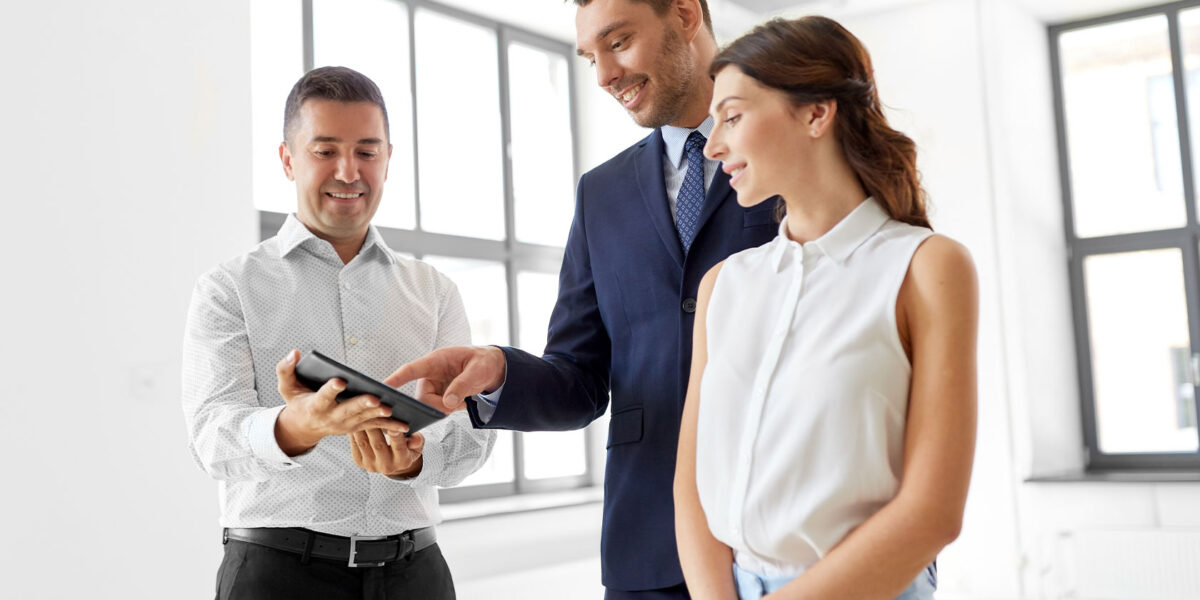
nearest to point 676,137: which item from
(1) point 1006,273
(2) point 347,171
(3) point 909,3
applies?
(2) point 347,171

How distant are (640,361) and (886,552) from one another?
1.86 feet

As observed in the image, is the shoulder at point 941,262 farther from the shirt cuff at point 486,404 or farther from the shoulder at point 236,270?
the shoulder at point 236,270

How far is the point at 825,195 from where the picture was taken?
1.36 meters

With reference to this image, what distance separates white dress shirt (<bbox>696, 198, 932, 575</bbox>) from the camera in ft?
3.95

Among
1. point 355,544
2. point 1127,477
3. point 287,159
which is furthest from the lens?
point 1127,477

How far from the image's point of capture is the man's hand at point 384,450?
1.72 metres

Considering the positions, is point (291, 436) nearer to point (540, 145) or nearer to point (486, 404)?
point (486, 404)

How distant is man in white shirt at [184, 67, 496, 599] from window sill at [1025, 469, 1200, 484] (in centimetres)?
432

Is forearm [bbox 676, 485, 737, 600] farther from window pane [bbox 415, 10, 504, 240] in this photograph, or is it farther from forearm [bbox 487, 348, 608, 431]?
window pane [bbox 415, 10, 504, 240]

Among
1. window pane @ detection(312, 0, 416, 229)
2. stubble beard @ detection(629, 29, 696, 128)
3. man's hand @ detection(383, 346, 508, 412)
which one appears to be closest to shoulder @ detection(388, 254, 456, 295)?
man's hand @ detection(383, 346, 508, 412)

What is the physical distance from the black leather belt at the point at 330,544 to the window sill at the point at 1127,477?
4.48 metres

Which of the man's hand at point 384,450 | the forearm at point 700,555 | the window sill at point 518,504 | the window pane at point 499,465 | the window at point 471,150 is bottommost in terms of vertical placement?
the window sill at point 518,504

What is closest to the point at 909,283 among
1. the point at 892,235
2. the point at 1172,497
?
the point at 892,235

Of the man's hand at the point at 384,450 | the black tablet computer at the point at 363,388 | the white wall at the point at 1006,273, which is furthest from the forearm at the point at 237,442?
the white wall at the point at 1006,273
